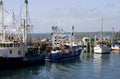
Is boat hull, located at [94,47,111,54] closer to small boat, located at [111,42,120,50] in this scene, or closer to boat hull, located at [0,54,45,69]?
small boat, located at [111,42,120,50]

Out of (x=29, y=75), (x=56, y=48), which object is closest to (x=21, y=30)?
(x=56, y=48)

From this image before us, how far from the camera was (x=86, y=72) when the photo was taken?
49.7 metres

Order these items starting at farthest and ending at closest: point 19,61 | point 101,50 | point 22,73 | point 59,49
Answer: point 101,50 < point 59,49 < point 19,61 < point 22,73

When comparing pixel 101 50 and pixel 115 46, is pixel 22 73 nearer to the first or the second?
pixel 101 50

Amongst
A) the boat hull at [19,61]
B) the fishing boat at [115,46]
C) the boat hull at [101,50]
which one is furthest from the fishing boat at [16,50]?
the fishing boat at [115,46]

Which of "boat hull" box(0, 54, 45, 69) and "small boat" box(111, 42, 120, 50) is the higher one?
"small boat" box(111, 42, 120, 50)

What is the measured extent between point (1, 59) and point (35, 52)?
10988 millimetres

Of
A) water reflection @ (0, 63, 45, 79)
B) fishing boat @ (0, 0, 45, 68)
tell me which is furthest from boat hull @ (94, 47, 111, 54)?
water reflection @ (0, 63, 45, 79)

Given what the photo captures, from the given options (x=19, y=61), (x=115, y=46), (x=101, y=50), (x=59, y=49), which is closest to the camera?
(x=19, y=61)

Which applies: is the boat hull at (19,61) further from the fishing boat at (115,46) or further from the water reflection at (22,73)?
the fishing boat at (115,46)

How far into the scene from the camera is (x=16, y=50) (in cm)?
5556

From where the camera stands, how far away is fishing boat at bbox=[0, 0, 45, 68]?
175 feet

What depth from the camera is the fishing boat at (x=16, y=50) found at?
5331 cm

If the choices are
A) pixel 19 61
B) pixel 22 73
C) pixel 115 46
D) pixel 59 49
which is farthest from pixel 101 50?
pixel 22 73
